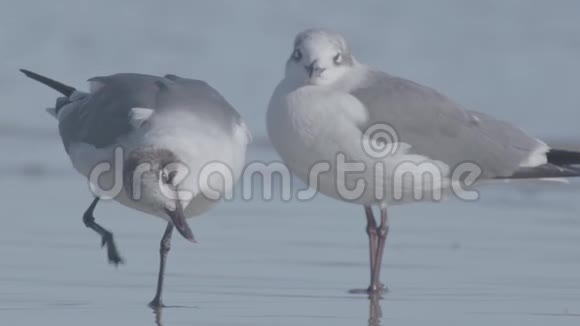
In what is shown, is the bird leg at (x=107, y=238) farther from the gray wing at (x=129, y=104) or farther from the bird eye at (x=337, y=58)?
the bird eye at (x=337, y=58)

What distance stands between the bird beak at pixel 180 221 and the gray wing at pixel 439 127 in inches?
40.3

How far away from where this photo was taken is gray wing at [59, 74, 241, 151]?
7379 mm

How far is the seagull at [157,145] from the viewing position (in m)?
6.90

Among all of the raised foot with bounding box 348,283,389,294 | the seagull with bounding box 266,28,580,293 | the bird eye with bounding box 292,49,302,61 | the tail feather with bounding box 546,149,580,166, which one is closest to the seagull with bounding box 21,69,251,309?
the seagull with bounding box 266,28,580,293

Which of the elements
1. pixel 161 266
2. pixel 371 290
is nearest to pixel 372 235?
pixel 371 290

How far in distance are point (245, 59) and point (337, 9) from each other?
7.27 feet

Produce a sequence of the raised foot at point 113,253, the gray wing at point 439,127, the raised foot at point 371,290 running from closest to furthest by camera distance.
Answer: the raised foot at point 371,290 < the gray wing at point 439,127 < the raised foot at point 113,253

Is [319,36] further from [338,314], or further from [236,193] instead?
[236,193]

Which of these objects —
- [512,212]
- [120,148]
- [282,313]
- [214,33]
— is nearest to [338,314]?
[282,313]

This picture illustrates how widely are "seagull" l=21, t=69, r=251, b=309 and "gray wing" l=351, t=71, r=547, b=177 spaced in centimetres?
70

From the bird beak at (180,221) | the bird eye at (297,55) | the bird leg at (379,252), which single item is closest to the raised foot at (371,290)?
the bird leg at (379,252)

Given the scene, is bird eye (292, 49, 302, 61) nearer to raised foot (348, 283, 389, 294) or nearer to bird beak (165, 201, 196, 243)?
bird beak (165, 201, 196, 243)

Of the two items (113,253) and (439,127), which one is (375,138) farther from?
(113,253)

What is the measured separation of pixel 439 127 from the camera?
762cm
